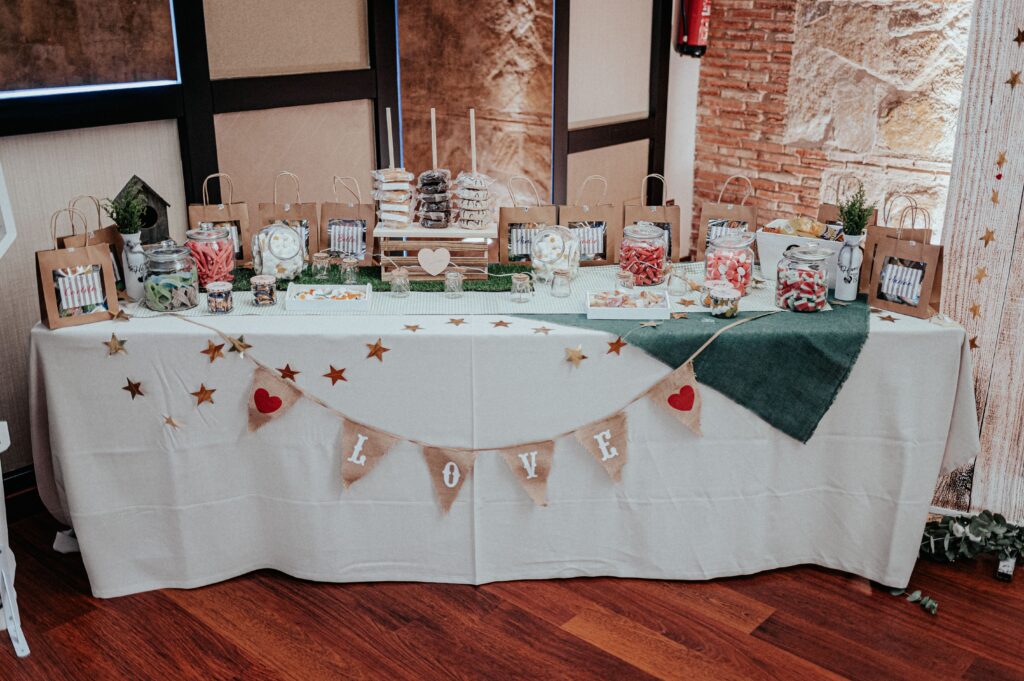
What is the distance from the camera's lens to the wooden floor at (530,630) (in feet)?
7.88

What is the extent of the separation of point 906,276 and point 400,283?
4.59 ft

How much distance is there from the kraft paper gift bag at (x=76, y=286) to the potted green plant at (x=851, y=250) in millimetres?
2006

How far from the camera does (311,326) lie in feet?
8.35

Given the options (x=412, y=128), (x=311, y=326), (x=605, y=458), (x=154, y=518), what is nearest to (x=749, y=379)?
(x=605, y=458)

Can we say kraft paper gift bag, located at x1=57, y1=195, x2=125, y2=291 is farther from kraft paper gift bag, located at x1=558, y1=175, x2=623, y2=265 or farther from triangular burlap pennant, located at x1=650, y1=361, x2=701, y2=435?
triangular burlap pennant, located at x1=650, y1=361, x2=701, y2=435

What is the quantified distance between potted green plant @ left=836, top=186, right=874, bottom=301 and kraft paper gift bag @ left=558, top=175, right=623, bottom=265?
685 millimetres

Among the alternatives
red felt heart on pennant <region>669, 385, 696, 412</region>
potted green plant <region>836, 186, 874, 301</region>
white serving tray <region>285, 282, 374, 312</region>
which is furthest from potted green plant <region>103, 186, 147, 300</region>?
potted green plant <region>836, 186, 874, 301</region>

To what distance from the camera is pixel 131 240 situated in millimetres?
2713

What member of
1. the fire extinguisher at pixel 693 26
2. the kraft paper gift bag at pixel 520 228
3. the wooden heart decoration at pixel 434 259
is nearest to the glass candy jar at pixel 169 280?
the wooden heart decoration at pixel 434 259

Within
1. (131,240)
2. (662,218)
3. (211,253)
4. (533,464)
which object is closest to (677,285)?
(662,218)

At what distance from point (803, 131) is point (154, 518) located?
12.8ft

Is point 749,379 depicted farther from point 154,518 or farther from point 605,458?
point 154,518

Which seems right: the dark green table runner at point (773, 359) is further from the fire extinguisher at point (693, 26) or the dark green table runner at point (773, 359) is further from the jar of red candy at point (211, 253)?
the fire extinguisher at point (693, 26)

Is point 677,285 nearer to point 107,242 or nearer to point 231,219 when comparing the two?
point 231,219
